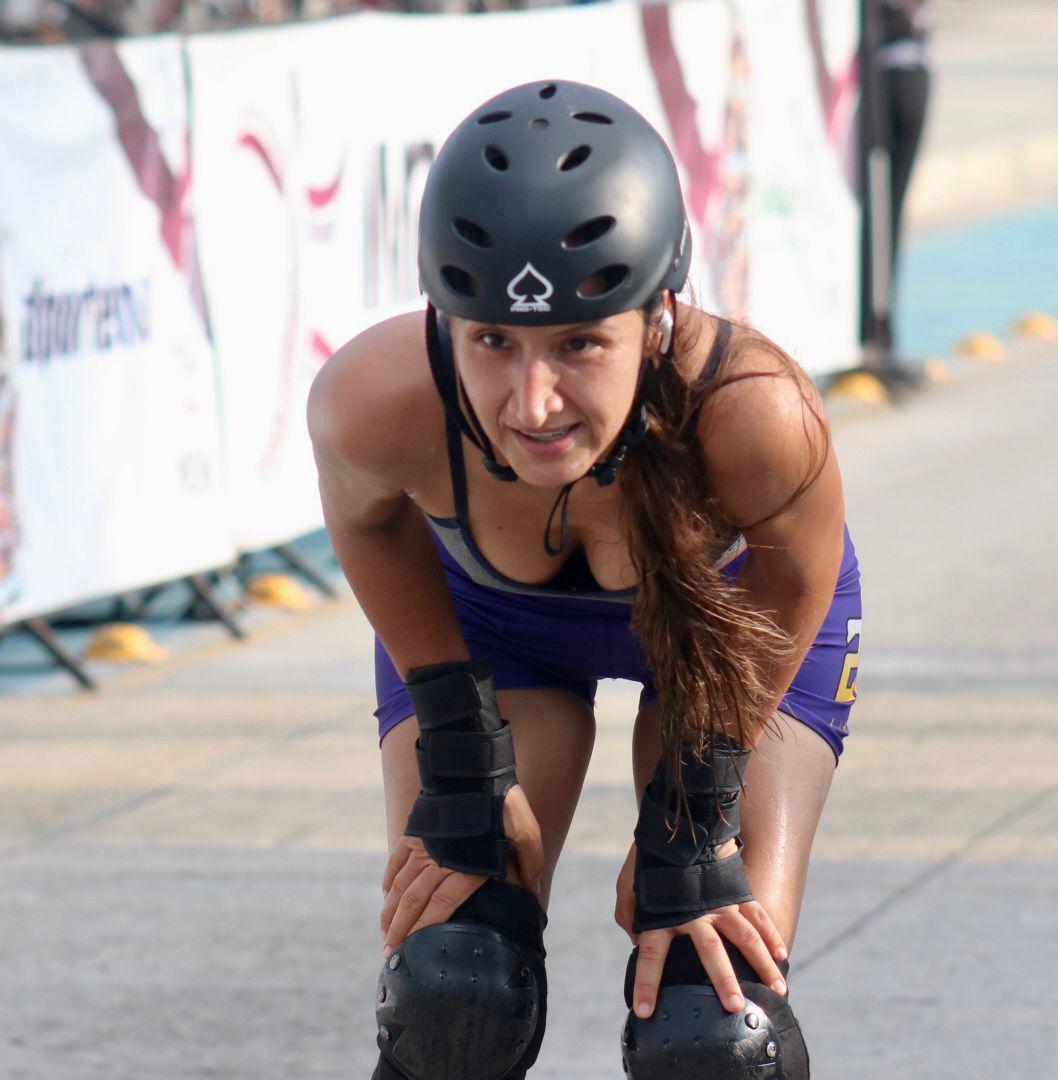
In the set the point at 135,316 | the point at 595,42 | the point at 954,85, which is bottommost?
the point at 954,85

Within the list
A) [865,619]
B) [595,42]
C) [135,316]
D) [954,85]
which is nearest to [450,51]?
[595,42]

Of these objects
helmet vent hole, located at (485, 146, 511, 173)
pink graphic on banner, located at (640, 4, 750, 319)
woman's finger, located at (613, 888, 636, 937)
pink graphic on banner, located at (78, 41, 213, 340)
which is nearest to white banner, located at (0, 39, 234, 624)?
pink graphic on banner, located at (78, 41, 213, 340)

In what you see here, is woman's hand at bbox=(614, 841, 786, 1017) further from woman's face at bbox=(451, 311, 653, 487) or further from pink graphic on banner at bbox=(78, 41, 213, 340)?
pink graphic on banner at bbox=(78, 41, 213, 340)

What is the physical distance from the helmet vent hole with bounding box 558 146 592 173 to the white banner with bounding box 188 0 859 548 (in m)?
4.00

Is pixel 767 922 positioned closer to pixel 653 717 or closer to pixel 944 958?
pixel 653 717

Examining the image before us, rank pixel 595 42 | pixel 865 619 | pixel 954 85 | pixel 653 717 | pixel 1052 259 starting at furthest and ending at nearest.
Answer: pixel 954 85, pixel 1052 259, pixel 595 42, pixel 865 619, pixel 653 717

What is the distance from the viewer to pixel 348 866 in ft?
15.3

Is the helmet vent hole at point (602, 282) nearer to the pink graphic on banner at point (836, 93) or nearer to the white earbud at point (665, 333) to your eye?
the white earbud at point (665, 333)

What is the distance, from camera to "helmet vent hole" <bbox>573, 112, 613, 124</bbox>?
251 centimetres

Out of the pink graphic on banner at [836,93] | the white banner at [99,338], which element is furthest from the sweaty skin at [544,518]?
the pink graphic on banner at [836,93]

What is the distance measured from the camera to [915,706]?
224 inches

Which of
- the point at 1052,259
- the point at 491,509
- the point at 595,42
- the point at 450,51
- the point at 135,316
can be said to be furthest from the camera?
the point at 1052,259

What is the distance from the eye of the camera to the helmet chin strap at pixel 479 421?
2.52 metres

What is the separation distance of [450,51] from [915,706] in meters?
2.97
